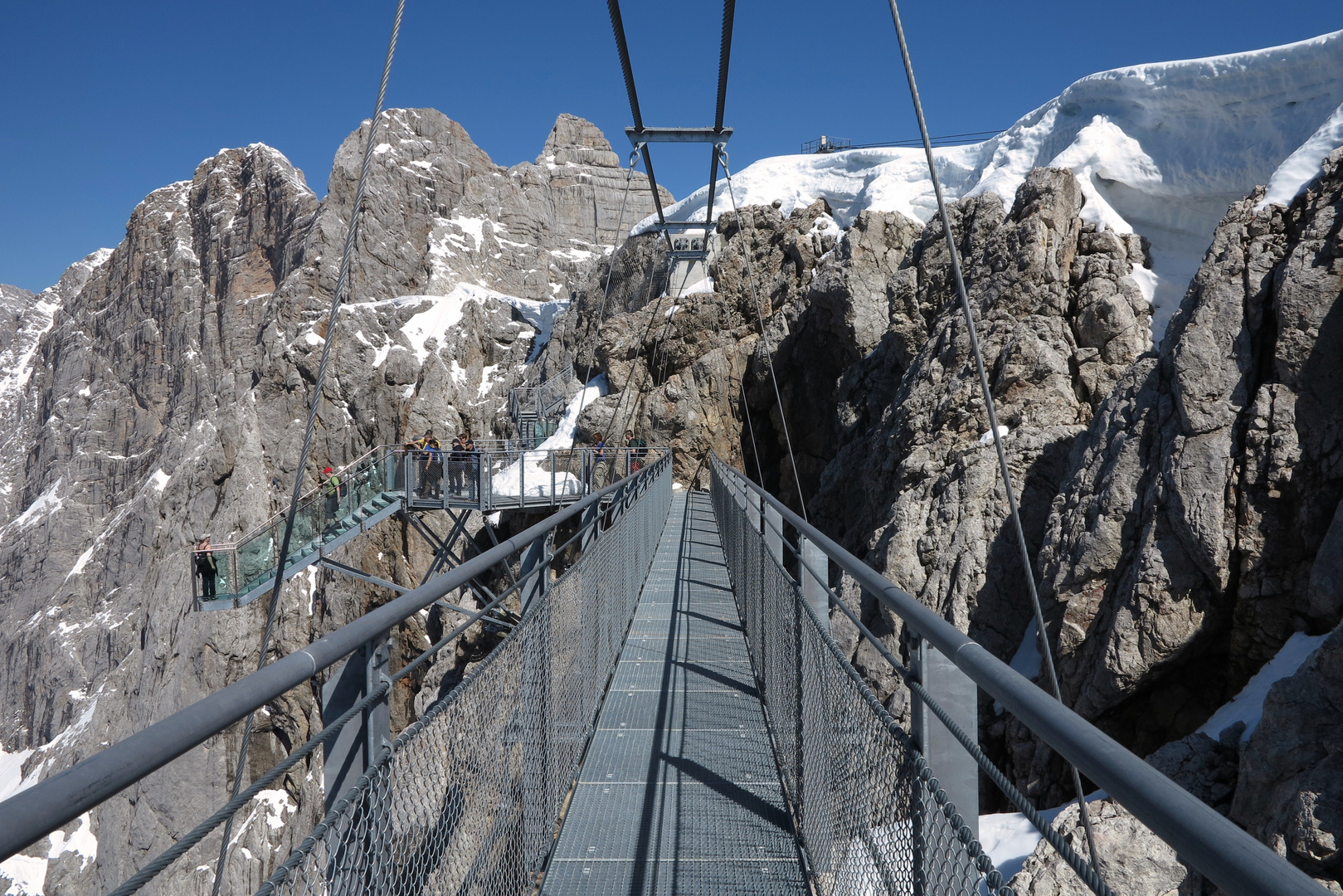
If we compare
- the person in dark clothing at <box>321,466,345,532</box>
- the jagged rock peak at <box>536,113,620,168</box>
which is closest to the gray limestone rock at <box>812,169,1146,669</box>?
the person in dark clothing at <box>321,466,345,532</box>

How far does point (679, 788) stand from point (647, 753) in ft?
1.49

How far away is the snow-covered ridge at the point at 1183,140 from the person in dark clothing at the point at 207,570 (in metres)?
16.5

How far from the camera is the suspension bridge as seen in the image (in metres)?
1.04

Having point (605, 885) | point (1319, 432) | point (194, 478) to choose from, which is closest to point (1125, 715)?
point (1319, 432)

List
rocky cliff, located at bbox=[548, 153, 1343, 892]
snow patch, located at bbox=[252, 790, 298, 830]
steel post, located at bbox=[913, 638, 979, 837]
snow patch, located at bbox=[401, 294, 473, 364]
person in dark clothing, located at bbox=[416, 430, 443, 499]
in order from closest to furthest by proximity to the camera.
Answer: steel post, located at bbox=[913, 638, 979, 837]
rocky cliff, located at bbox=[548, 153, 1343, 892]
person in dark clothing, located at bbox=[416, 430, 443, 499]
snow patch, located at bbox=[252, 790, 298, 830]
snow patch, located at bbox=[401, 294, 473, 364]

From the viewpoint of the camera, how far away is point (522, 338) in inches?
1636

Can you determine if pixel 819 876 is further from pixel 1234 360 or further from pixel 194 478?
pixel 194 478

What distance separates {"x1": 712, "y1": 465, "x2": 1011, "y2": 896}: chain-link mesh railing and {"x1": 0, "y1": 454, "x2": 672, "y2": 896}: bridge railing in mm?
1072

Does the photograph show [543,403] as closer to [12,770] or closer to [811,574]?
[811,574]

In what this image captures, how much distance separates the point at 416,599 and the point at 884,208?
2470 centimetres

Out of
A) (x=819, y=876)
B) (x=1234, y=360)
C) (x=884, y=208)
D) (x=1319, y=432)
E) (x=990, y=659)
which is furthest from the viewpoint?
(x=884, y=208)

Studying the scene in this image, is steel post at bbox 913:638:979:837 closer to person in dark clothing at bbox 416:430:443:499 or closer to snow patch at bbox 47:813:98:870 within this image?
person in dark clothing at bbox 416:430:443:499

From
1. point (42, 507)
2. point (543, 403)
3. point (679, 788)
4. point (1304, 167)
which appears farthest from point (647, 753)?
point (42, 507)

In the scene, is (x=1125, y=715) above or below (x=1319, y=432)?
below
